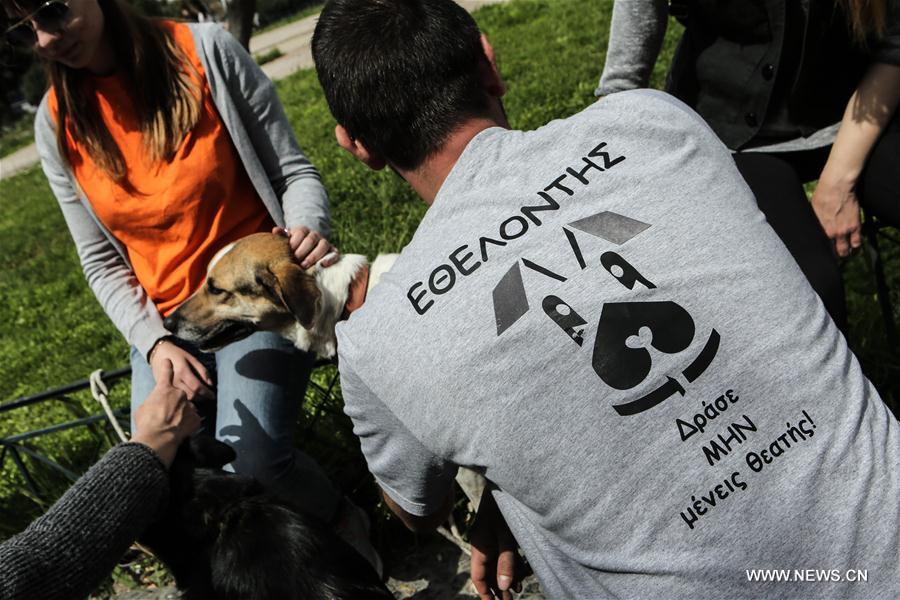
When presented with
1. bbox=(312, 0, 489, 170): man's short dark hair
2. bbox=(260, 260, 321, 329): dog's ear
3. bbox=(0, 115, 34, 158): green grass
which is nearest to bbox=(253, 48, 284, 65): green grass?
bbox=(0, 115, 34, 158): green grass

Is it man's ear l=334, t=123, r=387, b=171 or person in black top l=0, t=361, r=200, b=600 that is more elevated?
man's ear l=334, t=123, r=387, b=171

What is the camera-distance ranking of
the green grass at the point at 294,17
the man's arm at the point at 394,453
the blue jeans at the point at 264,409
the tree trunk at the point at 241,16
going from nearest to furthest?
the man's arm at the point at 394,453 < the blue jeans at the point at 264,409 < the tree trunk at the point at 241,16 < the green grass at the point at 294,17

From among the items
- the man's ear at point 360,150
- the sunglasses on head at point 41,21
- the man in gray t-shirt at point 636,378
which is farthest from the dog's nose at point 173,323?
the man in gray t-shirt at point 636,378

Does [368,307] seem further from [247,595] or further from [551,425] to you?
[247,595]

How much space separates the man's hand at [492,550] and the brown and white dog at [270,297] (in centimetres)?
132

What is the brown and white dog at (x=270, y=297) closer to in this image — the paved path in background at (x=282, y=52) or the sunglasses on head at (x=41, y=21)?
the sunglasses on head at (x=41, y=21)

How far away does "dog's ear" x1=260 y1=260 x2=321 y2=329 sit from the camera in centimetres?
312

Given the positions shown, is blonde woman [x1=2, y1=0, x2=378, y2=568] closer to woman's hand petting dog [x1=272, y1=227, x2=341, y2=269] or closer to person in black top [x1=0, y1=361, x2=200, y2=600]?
woman's hand petting dog [x1=272, y1=227, x2=341, y2=269]

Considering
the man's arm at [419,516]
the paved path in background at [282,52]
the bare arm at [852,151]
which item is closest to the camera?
the man's arm at [419,516]

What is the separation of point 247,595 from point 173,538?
1.22 feet

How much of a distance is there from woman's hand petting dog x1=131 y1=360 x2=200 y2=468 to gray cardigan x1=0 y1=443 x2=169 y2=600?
10cm

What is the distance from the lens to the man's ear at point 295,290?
3115 mm

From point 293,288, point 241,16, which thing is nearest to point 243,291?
point 293,288

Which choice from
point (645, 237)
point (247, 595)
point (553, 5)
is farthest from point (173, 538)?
point (553, 5)
